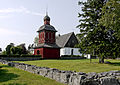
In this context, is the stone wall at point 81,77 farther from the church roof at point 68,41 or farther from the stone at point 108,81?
the church roof at point 68,41

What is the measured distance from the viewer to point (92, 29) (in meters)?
22.8

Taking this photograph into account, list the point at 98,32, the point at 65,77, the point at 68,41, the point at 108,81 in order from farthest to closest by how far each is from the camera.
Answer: the point at 68,41, the point at 98,32, the point at 65,77, the point at 108,81

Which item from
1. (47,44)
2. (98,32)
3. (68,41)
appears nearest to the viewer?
(98,32)

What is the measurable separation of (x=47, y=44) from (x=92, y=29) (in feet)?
67.2

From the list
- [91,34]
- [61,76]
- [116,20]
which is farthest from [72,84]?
[91,34]

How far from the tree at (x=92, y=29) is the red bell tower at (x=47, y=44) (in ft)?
59.9

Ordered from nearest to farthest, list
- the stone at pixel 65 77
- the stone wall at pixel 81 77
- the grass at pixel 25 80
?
the stone wall at pixel 81 77
the stone at pixel 65 77
the grass at pixel 25 80

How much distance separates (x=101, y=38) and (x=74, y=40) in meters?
29.4

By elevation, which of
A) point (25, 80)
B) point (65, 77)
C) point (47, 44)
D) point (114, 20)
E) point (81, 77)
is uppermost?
point (114, 20)

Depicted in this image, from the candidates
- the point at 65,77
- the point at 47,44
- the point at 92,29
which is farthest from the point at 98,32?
the point at 47,44

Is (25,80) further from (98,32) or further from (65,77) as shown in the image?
(98,32)

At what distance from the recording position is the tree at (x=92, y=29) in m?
21.8

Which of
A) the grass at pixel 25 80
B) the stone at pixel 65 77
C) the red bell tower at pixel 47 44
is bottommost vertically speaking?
the grass at pixel 25 80

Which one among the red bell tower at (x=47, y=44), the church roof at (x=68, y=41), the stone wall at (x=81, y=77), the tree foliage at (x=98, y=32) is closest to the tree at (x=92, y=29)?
the tree foliage at (x=98, y=32)
